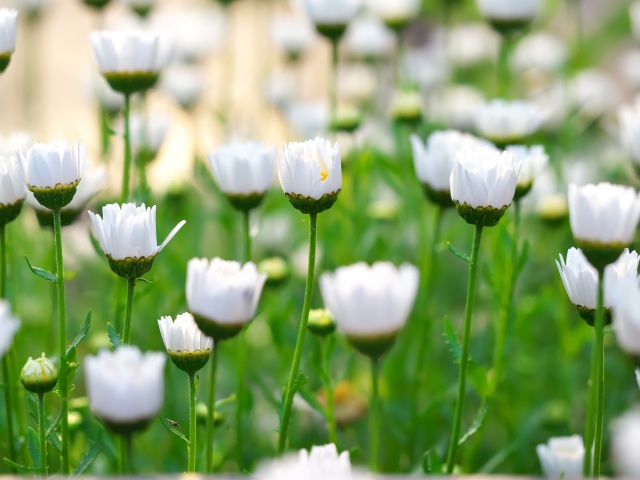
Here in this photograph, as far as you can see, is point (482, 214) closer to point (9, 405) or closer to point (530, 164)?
point (530, 164)

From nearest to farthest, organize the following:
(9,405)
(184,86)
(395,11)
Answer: (9,405)
(395,11)
(184,86)

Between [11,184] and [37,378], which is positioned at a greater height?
[11,184]

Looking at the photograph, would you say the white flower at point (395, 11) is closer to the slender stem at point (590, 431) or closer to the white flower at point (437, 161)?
the white flower at point (437, 161)

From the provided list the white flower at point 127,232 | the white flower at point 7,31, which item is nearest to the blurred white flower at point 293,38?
the white flower at point 7,31

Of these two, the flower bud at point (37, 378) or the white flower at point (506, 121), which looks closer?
the flower bud at point (37, 378)

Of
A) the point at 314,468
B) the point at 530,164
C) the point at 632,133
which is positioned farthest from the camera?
the point at 632,133

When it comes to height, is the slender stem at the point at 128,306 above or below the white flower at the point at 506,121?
below

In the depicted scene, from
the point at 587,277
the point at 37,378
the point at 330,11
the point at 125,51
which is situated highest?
the point at 330,11

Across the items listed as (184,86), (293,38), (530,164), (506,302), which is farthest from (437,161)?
(293,38)
